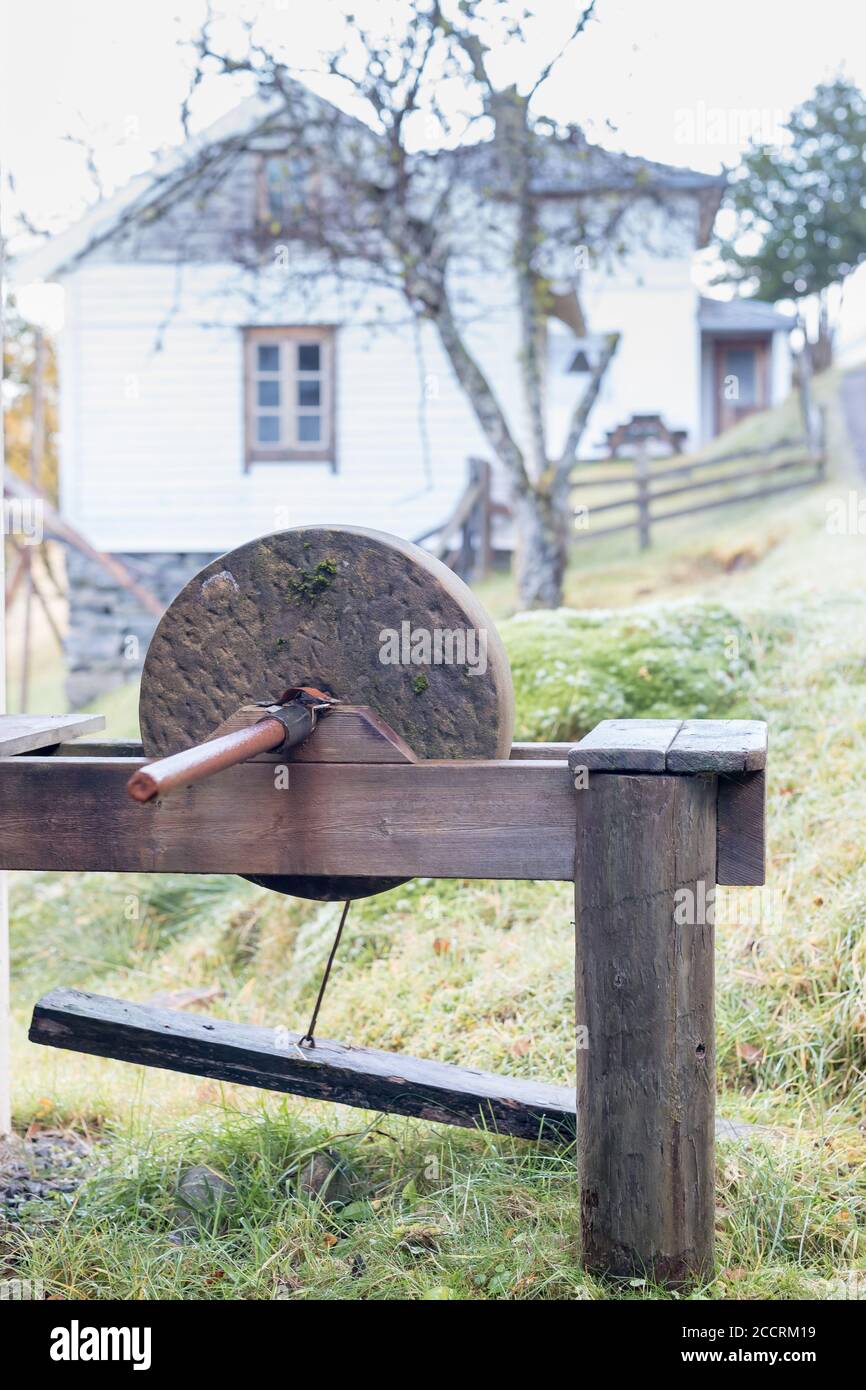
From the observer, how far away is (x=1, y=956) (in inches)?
144

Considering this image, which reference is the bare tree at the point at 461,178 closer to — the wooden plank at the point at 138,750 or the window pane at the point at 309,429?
the window pane at the point at 309,429

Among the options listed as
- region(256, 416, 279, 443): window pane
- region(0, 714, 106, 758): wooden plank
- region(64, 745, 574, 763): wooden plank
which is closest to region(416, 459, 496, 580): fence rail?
region(256, 416, 279, 443): window pane

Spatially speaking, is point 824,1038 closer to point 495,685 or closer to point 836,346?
point 495,685

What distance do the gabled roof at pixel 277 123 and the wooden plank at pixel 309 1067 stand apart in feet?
25.9

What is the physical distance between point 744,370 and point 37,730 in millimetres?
23492

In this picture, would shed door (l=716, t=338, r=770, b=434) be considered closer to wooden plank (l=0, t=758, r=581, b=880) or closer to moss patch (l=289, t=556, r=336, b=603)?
moss patch (l=289, t=556, r=336, b=603)

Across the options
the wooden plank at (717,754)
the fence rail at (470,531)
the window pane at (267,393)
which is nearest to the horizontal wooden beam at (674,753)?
the wooden plank at (717,754)

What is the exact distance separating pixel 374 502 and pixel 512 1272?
11507 millimetres

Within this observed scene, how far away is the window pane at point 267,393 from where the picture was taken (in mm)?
14031

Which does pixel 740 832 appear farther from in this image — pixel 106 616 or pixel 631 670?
pixel 106 616

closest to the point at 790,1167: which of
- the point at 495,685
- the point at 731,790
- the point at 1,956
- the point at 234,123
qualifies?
the point at 731,790

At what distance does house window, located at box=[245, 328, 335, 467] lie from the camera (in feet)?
45.4

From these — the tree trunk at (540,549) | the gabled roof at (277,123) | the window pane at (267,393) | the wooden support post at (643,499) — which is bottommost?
the tree trunk at (540,549)

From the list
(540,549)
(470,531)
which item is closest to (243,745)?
(540,549)
